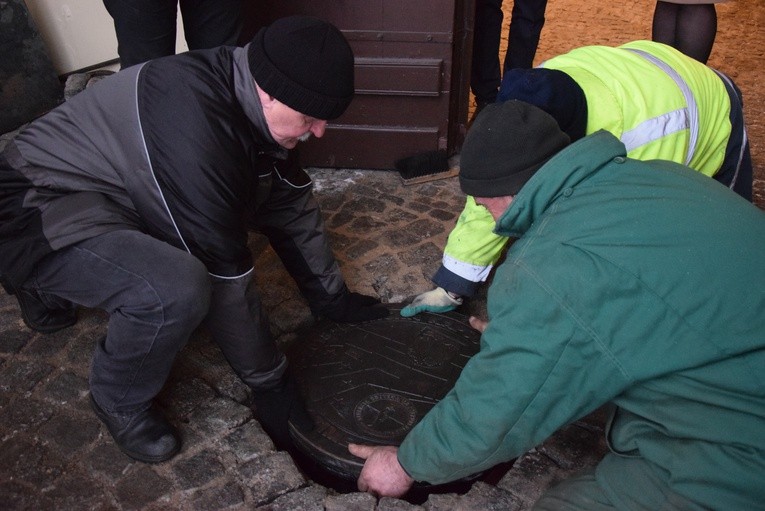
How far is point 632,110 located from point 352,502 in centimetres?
168

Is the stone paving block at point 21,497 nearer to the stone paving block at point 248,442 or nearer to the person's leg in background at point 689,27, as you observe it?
the stone paving block at point 248,442

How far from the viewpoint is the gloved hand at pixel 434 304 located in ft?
10.1

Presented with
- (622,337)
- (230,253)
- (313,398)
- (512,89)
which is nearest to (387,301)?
(313,398)

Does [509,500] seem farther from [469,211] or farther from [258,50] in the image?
[258,50]

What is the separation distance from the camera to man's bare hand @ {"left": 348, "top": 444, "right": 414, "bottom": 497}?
2.18 metres

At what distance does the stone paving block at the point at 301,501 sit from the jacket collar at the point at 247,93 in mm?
1275

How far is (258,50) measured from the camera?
2.14m

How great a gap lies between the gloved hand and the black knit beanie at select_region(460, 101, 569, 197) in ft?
4.08

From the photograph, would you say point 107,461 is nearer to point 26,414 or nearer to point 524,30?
point 26,414

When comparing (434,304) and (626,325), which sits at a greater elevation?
(626,325)

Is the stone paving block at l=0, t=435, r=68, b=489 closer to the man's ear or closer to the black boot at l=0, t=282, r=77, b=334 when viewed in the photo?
the black boot at l=0, t=282, r=77, b=334

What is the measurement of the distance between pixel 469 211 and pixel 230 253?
98cm

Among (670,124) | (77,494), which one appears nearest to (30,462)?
(77,494)

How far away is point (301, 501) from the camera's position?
2256mm
